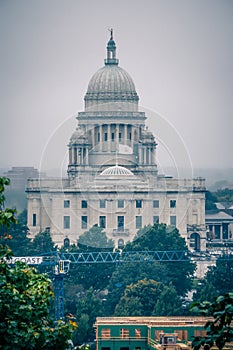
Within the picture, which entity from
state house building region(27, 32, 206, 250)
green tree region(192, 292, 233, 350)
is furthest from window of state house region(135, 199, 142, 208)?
green tree region(192, 292, 233, 350)

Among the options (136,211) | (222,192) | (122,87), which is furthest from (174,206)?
(222,192)

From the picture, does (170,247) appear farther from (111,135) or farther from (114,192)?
(111,135)

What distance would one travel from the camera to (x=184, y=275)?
11444 cm

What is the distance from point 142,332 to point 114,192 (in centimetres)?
7338

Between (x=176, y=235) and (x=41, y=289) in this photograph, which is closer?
(x=41, y=289)

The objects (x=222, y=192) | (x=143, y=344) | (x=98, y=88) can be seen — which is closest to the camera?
(x=143, y=344)

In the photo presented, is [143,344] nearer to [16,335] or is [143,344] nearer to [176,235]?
[16,335]

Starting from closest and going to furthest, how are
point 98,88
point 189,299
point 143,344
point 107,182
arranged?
1. point 143,344
2. point 189,299
3. point 107,182
4. point 98,88

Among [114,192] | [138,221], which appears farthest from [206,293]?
[138,221]

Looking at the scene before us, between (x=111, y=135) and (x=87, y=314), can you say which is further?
(x=111, y=135)

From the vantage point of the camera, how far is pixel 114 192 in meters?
144

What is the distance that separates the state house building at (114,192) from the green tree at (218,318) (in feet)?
348

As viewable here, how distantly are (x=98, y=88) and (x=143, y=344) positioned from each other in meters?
92.6

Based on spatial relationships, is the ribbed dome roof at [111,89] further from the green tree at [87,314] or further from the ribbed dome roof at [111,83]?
the green tree at [87,314]
